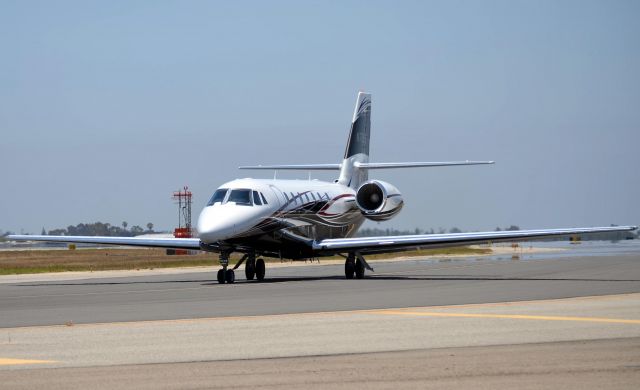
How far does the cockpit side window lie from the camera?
32375mm

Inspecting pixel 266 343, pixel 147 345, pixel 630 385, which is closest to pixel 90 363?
pixel 147 345

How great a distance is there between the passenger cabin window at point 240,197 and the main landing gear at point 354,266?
13.8 ft

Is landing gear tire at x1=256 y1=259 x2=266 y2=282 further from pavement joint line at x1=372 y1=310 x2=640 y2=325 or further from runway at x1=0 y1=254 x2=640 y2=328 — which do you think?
pavement joint line at x1=372 y1=310 x2=640 y2=325

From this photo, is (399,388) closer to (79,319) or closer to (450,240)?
(79,319)

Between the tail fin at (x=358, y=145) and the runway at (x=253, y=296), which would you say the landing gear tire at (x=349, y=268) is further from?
the tail fin at (x=358, y=145)

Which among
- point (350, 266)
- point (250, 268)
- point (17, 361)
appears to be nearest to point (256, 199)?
point (250, 268)

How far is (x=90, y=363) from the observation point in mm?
11539

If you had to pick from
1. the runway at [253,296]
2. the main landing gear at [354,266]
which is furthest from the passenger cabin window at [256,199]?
the main landing gear at [354,266]

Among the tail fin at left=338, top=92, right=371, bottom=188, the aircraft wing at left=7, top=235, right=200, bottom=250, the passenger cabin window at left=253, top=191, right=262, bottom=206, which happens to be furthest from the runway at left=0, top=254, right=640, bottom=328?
the tail fin at left=338, top=92, right=371, bottom=188

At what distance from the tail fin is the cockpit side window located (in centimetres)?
1063

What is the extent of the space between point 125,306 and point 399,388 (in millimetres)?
12725

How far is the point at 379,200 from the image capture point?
3828 centimetres

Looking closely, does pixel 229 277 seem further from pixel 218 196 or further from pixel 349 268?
pixel 349 268

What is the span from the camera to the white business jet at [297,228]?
3166 cm
